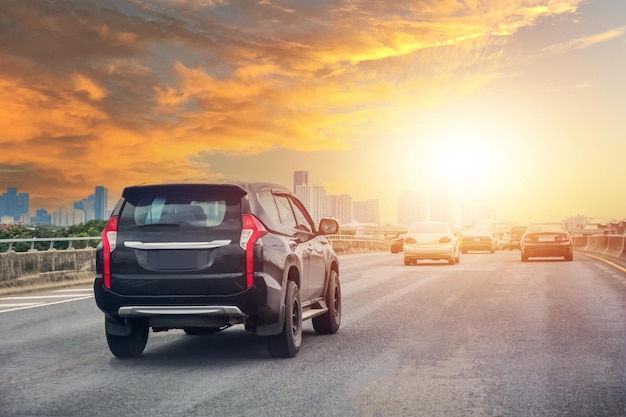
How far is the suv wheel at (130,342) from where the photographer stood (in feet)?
28.7

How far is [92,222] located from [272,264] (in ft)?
189

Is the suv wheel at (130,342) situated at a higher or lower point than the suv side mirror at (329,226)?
lower

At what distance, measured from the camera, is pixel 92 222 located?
63531mm

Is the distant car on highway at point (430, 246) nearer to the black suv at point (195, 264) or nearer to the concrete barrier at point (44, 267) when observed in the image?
the concrete barrier at point (44, 267)

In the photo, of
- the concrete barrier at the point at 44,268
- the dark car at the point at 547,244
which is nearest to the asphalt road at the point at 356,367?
the concrete barrier at the point at 44,268

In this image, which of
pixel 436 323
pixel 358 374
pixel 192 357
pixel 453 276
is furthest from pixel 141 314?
pixel 453 276

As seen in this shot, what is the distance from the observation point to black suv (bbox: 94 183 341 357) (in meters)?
8.05

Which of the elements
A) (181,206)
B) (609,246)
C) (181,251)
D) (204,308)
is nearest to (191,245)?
(181,251)

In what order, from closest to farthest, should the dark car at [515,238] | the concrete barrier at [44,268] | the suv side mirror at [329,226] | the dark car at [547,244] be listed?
1. the suv side mirror at [329,226]
2. the concrete barrier at [44,268]
3. the dark car at [547,244]
4. the dark car at [515,238]

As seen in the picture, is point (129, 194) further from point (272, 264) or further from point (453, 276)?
point (453, 276)

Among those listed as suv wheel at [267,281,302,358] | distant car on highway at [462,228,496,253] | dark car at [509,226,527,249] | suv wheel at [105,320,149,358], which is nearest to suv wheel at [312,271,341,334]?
suv wheel at [267,281,302,358]

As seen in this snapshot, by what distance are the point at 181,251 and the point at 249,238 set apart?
2.19 feet

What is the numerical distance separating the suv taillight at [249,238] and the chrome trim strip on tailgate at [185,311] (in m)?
0.29

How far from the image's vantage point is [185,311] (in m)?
8.02
